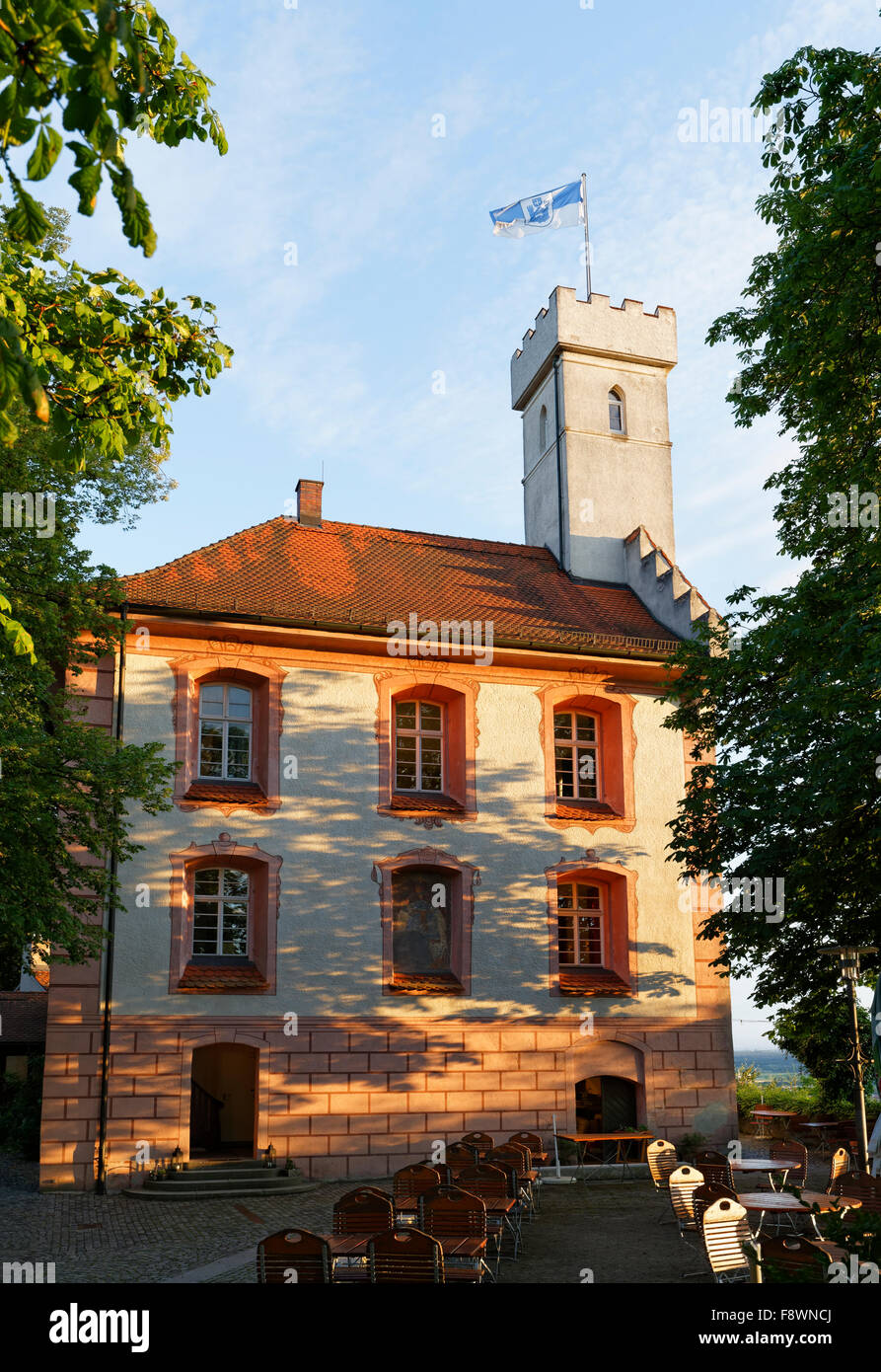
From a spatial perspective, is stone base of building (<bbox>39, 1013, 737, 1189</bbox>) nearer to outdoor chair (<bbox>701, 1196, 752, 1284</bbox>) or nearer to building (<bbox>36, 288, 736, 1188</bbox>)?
building (<bbox>36, 288, 736, 1188</bbox>)

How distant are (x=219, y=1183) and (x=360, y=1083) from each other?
2771mm

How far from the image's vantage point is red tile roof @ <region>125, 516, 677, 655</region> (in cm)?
2047

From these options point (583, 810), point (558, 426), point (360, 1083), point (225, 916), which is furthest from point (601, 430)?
point (360, 1083)

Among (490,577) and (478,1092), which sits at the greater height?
(490,577)

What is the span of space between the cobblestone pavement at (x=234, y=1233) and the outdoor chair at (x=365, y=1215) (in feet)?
5.04

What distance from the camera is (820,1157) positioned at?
2130 centimetres

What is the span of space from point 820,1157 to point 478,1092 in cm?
663

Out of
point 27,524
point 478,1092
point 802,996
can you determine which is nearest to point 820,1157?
point 802,996

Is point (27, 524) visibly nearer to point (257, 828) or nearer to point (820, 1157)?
point (257, 828)

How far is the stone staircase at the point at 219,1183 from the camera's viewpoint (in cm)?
1700

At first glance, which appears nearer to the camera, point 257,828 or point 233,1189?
point 233,1189

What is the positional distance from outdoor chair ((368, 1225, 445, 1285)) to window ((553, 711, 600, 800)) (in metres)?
13.8

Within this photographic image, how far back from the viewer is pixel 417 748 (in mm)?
21406

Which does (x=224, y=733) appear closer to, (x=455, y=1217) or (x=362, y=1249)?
(x=455, y=1217)
